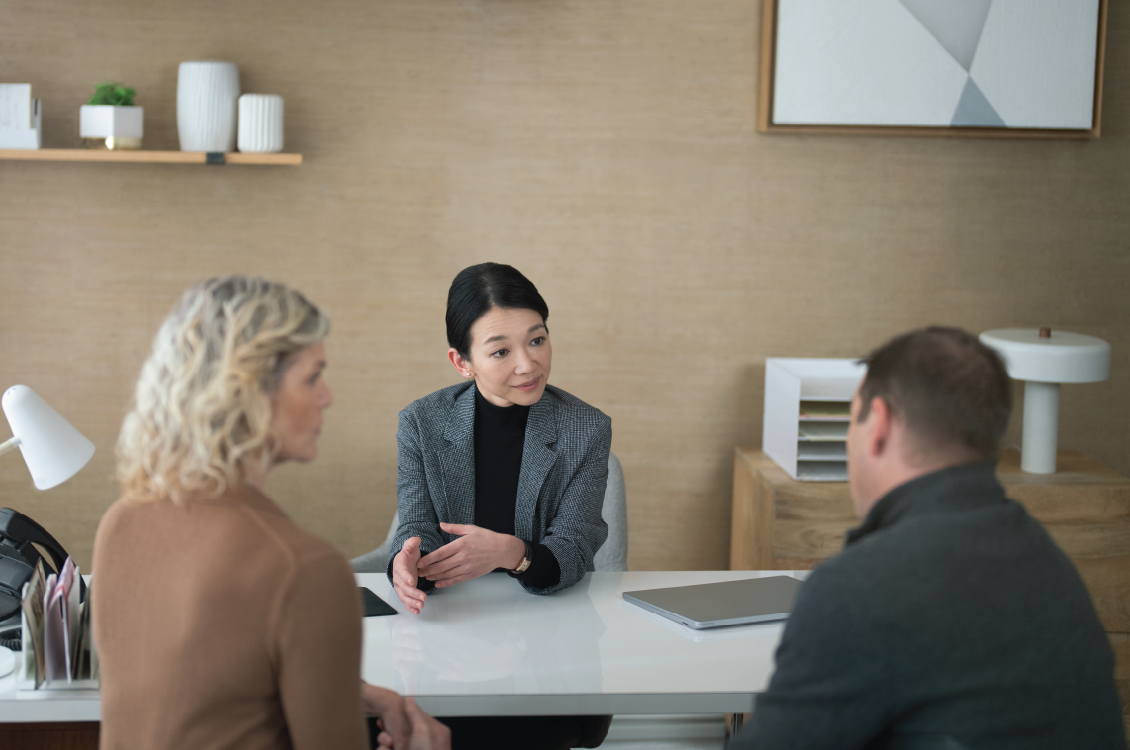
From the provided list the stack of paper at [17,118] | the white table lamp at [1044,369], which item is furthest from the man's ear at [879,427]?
the stack of paper at [17,118]

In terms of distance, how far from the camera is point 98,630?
1.12m

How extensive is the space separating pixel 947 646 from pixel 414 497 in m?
1.29

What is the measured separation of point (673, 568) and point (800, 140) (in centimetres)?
143

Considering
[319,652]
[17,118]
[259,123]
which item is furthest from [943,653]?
[17,118]

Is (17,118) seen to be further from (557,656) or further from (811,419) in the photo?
(811,419)

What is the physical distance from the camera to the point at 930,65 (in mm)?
3051

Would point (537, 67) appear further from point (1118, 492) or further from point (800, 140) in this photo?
point (1118, 492)

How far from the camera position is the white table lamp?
107 inches

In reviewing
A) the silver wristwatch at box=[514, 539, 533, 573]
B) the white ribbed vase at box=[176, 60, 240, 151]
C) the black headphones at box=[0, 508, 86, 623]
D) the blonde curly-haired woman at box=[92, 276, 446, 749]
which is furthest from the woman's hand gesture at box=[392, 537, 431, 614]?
the white ribbed vase at box=[176, 60, 240, 151]

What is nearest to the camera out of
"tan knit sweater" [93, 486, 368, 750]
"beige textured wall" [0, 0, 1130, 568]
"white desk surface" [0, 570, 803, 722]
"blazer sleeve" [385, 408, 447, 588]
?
"tan knit sweater" [93, 486, 368, 750]

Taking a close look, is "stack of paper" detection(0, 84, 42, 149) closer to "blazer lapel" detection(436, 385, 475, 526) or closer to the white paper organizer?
"blazer lapel" detection(436, 385, 475, 526)

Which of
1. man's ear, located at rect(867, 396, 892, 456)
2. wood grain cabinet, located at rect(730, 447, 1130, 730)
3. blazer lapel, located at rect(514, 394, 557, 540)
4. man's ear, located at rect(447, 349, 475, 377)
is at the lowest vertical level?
wood grain cabinet, located at rect(730, 447, 1130, 730)

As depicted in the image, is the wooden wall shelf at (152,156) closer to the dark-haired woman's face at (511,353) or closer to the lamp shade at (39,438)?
the dark-haired woman's face at (511,353)

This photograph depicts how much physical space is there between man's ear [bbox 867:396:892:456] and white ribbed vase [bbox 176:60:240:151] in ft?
7.46
